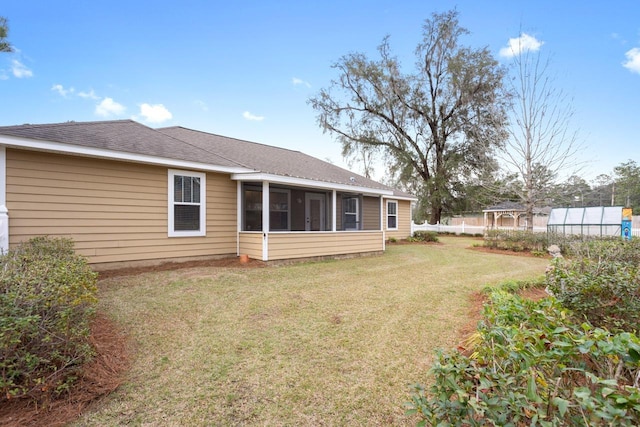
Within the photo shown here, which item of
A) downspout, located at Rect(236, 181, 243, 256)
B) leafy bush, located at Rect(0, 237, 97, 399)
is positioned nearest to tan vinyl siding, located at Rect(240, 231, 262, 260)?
downspout, located at Rect(236, 181, 243, 256)

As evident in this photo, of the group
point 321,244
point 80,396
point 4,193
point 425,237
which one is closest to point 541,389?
point 80,396

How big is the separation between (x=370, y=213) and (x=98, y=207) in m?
10.8

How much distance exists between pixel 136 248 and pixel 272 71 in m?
9.86

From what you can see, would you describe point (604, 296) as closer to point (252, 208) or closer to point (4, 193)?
point (252, 208)

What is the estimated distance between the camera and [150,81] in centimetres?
1175

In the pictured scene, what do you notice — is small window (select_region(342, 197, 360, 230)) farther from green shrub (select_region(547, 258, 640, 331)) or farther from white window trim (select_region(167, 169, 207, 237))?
green shrub (select_region(547, 258, 640, 331))

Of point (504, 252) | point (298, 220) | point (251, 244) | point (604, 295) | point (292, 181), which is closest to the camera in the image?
point (604, 295)

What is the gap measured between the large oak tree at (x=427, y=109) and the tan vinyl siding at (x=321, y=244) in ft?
41.8

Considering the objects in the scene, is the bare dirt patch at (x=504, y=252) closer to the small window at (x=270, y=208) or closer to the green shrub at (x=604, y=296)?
the small window at (x=270, y=208)

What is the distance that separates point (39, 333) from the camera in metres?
2.11

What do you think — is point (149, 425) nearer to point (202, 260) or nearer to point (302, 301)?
point (302, 301)

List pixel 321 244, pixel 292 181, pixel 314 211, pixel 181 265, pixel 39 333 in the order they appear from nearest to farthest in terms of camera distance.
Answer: pixel 39 333, pixel 181 265, pixel 292 181, pixel 321 244, pixel 314 211

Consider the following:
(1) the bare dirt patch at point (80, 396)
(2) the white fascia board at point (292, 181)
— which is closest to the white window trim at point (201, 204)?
(2) the white fascia board at point (292, 181)

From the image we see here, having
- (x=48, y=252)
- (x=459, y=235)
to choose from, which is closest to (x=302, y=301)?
(x=48, y=252)
